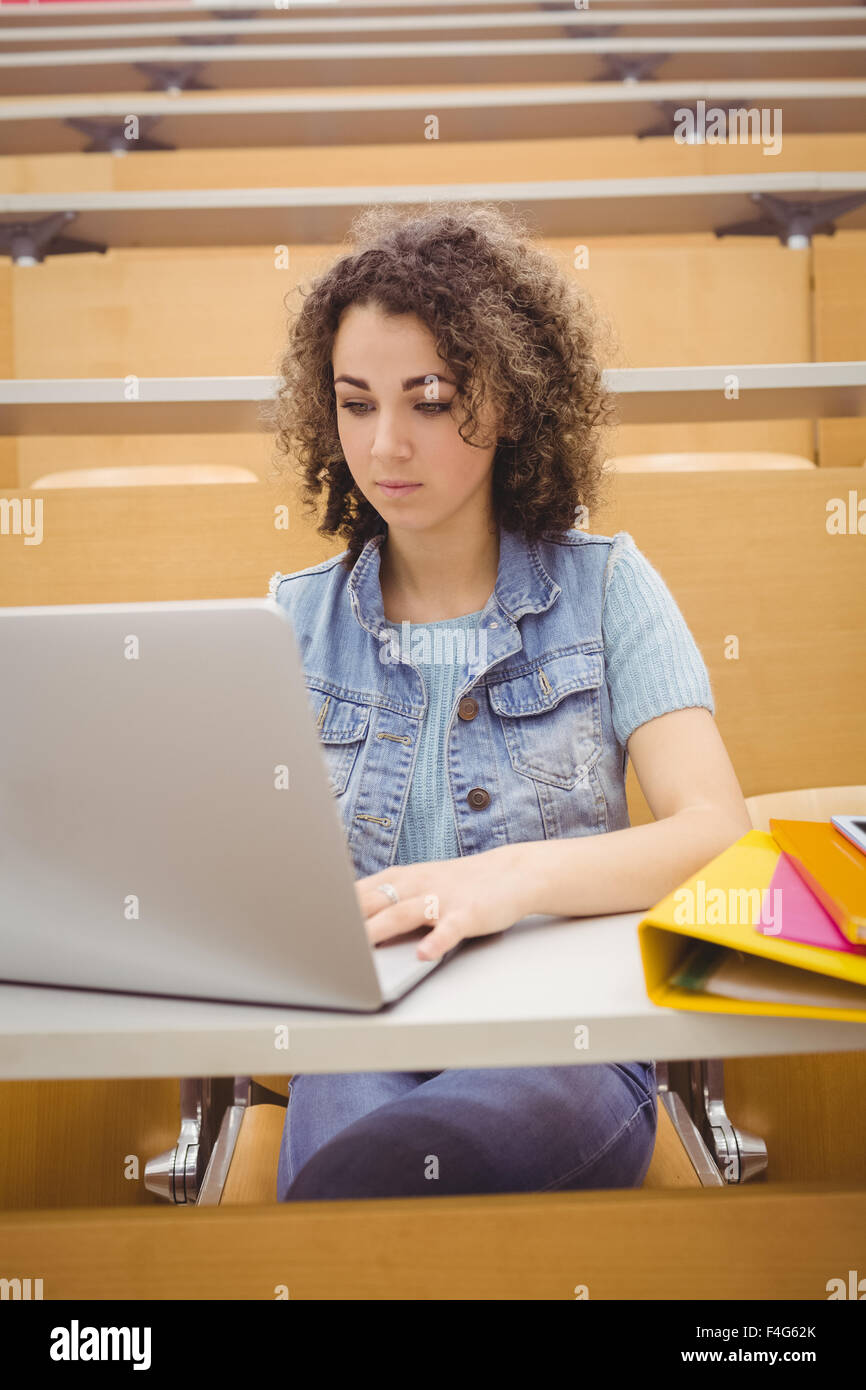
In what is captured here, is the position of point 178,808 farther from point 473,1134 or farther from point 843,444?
point 843,444

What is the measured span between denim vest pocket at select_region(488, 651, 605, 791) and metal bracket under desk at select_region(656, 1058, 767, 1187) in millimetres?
215

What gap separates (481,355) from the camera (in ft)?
2.44

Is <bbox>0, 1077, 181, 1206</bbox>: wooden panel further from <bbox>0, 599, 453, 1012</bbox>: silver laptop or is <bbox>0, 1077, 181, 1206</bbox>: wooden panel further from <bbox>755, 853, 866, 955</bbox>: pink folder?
<bbox>755, 853, 866, 955</bbox>: pink folder

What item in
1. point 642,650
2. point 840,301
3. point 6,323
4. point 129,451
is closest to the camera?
point 642,650

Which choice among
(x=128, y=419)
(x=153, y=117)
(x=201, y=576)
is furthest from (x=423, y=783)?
(x=153, y=117)

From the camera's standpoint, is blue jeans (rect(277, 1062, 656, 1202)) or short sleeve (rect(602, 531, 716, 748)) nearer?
blue jeans (rect(277, 1062, 656, 1202))

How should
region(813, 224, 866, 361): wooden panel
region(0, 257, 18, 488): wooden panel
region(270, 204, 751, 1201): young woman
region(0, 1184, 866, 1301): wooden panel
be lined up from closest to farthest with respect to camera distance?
1. region(0, 1184, 866, 1301): wooden panel
2. region(270, 204, 751, 1201): young woman
3. region(813, 224, 866, 361): wooden panel
4. region(0, 257, 18, 488): wooden panel

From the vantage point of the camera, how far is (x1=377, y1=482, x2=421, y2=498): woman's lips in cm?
75

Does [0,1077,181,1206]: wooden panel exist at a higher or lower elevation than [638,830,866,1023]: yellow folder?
lower

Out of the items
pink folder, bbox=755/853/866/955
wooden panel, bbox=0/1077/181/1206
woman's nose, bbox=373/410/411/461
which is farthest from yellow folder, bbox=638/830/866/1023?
wooden panel, bbox=0/1077/181/1206

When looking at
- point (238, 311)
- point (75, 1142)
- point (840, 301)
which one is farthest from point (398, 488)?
point (238, 311)

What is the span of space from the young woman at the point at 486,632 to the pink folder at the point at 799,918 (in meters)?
0.12

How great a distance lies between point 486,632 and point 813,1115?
17.4 inches
